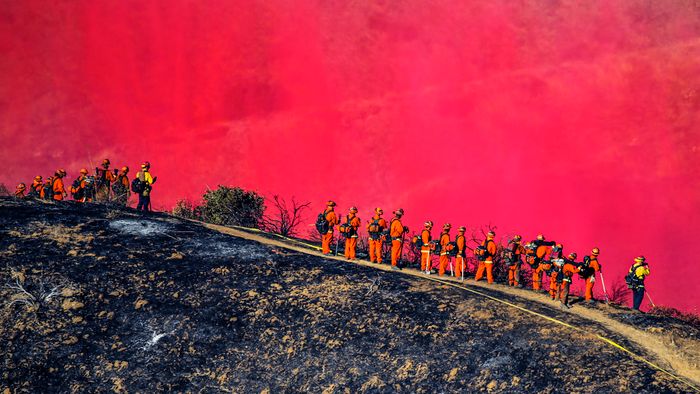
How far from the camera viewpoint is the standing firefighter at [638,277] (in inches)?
871

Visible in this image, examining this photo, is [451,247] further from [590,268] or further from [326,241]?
[326,241]

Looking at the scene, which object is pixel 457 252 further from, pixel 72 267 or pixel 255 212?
pixel 255 212

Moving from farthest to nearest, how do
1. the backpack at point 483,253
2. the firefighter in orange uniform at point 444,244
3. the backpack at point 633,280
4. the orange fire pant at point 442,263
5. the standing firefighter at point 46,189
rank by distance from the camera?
the standing firefighter at point 46,189, the orange fire pant at point 442,263, the firefighter in orange uniform at point 444,244, the backpack at point 483,253, the backpack at point 633,280

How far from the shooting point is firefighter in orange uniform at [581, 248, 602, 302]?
22.2 metres

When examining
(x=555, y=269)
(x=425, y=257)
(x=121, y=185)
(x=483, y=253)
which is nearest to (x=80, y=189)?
(x=121, y=185)

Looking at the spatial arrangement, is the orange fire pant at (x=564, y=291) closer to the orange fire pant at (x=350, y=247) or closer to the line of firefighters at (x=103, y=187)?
the orange fire pant at (x=350, y=247)

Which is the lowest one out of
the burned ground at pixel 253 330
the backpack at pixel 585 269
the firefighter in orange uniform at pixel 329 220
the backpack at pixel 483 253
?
the burned ground at pixel 253 330

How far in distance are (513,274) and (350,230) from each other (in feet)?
21.9

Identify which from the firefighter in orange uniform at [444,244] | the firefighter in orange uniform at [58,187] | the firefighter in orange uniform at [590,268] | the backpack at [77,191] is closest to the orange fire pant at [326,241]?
the firefighter in orange uniform at [444,244]

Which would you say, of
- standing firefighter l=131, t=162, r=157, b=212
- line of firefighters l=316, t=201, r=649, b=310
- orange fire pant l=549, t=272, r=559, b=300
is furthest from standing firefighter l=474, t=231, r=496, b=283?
standing firefighter l=131, t=162, r=157, b=212

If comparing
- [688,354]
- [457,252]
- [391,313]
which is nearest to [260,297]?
[391,313]

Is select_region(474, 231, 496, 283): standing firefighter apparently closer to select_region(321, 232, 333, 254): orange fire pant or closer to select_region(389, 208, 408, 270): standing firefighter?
select_region(389, 208, 408, 270): standing firefighter

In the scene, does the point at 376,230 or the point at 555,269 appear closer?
the point at 555,269

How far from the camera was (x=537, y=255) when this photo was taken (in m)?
23.4
